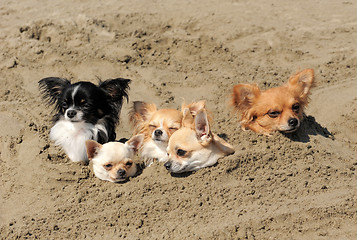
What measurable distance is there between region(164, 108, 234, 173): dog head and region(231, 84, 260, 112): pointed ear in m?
0.63

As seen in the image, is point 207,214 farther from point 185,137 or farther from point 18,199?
point 18,199

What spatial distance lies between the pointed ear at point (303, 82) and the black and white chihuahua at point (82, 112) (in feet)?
6.75

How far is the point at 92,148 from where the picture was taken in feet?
15.9

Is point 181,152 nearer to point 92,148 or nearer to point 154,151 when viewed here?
point 154,151

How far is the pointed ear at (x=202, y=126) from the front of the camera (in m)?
4.27

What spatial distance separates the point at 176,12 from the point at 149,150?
433 cm

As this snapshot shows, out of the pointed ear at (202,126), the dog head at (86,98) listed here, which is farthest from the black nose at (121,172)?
the pointed ear at (202,126)

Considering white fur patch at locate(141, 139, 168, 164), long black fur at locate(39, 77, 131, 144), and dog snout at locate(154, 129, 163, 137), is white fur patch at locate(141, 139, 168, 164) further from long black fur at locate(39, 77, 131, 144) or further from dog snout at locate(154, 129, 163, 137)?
long black fur at locate(39, 77, 131, 144)

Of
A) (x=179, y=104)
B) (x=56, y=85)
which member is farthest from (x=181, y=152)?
(x=179, y=104)

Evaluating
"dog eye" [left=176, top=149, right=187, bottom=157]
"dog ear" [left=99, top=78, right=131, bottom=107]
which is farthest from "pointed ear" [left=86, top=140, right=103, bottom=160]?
"dog eye" [left=176, top=149, right=187, bottom=157]

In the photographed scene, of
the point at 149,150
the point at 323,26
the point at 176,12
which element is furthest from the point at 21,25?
the point at 323,26

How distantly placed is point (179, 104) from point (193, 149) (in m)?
2.21

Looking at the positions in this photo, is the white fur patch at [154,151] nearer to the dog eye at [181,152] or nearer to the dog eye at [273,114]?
the dog eye at [181,152]

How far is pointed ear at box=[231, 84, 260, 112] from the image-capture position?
4773mm
